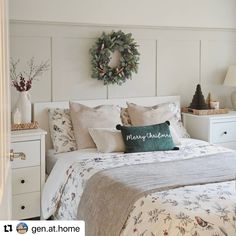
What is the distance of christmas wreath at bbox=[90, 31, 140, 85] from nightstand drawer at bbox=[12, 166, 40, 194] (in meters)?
1.12

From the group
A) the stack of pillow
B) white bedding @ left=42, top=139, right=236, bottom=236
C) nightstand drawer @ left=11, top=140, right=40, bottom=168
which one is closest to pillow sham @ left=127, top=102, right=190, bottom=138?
the stack of pillow

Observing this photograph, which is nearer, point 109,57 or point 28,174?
point 28,174

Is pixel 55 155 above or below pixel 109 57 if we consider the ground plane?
below

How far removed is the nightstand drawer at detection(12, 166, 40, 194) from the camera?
3.32 meters

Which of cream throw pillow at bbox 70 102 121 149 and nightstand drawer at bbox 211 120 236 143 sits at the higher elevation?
cream throw pillow at bbox 70 102 121 149

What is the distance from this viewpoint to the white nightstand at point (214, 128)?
4160 mm

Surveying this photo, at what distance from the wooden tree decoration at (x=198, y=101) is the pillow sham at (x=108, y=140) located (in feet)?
4.00

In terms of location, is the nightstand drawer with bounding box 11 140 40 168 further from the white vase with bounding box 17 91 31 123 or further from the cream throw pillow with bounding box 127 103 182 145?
the cream throw pillow with bounding box 127 103 182 145

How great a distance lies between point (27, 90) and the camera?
3600mm

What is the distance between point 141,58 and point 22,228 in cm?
307

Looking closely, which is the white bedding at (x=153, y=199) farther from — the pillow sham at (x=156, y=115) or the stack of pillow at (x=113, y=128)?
the pillow sham at (x=156, y=115)

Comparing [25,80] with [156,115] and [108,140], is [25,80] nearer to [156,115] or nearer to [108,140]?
[108,140]

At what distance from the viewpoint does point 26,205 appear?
11.2 feet

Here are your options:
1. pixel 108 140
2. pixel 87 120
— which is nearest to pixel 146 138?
pixel 108 140
